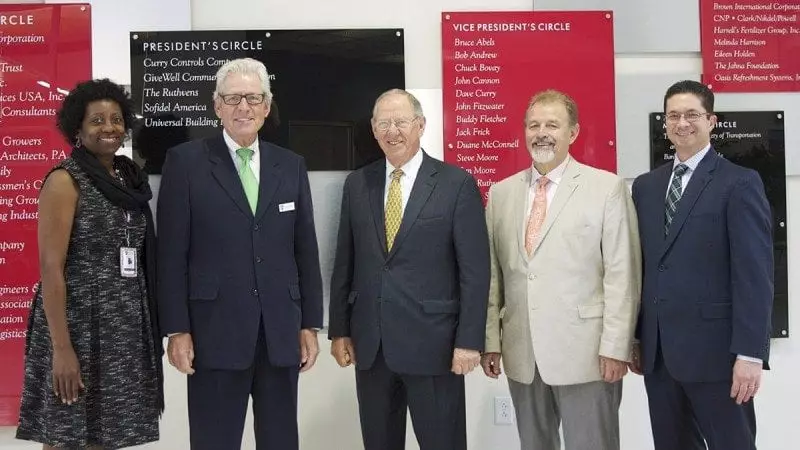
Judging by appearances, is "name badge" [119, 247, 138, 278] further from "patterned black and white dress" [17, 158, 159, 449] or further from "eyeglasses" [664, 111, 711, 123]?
"eyeglasses" [664, 111, 711, 123]

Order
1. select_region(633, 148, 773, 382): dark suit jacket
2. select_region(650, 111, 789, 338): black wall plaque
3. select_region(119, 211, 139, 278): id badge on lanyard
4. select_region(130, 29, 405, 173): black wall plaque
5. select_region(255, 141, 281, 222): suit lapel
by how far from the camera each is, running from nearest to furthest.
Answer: select_region(633, 148, 773, 382): dark suit jacket < select_region(119, 211, 139, 278): id badge on lanyard < select_region(255, 141, 281, 222): suit lapel < select_region(130, 29, 405, 173): black wall plaque < select_region(650, 111, 789, 338): black wall plaque

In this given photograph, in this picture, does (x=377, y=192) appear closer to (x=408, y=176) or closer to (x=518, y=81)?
(x=408, y=176)

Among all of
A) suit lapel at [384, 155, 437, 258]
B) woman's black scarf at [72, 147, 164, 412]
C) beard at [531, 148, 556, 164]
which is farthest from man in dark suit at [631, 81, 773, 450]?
woman's black scarf at [72, 147, 164, 412]

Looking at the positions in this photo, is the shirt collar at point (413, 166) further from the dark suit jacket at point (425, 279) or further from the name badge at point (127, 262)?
the name badge at point (127, 262)

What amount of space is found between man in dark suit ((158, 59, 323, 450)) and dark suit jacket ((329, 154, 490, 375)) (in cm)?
25

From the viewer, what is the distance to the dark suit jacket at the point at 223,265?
2.31m

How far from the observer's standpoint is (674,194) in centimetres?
238

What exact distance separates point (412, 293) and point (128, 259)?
1.00 m

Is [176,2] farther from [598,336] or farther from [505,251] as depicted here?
[598,336]

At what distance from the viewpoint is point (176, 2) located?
322 cm

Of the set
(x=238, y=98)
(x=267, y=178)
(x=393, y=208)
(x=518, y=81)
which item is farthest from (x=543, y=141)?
(x=238, y=98)

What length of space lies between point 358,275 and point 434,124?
3.57 ft

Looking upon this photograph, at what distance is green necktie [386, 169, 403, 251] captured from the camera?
2.47 meters

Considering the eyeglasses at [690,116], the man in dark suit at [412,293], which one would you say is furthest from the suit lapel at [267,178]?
the eyeglasses at [690,116]
